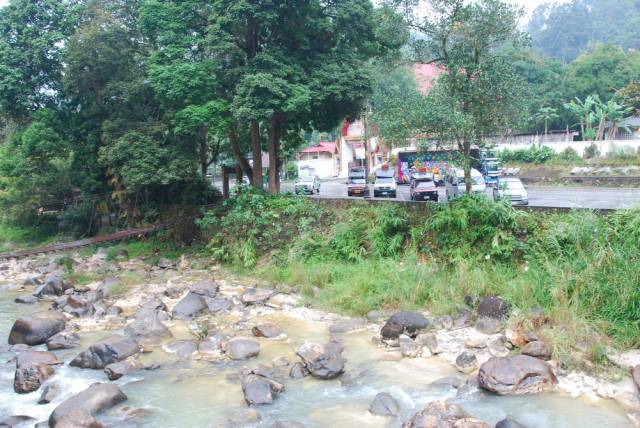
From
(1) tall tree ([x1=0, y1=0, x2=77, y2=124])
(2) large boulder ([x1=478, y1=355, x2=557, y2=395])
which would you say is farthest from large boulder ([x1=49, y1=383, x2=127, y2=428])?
(1) tall tree ([x1=0, y1=0, x2=77, y2=124])

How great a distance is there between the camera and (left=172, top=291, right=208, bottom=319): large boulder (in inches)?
549

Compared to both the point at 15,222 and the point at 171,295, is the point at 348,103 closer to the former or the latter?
the point at 171,295

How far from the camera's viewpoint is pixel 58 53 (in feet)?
77.5

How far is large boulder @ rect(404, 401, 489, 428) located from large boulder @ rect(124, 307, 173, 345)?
257 inches

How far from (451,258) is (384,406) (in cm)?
693

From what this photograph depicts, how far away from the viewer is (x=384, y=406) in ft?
27.7

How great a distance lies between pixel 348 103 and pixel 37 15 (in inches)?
575

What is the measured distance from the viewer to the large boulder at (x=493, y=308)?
11.5 m

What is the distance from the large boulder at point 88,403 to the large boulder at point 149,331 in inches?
101

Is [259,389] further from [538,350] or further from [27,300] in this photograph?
[27,300]

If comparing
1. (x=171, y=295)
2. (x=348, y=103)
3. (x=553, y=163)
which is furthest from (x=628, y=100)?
(x=171, y=295)

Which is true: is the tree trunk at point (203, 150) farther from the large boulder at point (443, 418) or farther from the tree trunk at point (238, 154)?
the large boulder at point (443, 418)

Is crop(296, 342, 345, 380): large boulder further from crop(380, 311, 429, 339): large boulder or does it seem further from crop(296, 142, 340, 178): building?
crop(296, 142, 340, 178): building

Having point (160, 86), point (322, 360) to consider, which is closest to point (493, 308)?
point (322, 360)
